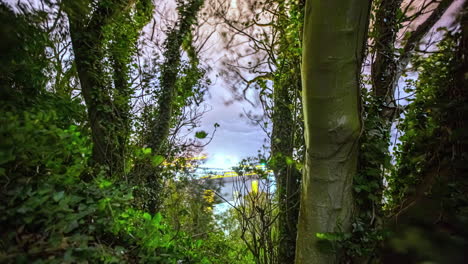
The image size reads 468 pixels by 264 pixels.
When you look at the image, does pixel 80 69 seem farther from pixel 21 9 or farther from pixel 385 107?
pixel 385 107

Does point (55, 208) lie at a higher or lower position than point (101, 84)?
lower

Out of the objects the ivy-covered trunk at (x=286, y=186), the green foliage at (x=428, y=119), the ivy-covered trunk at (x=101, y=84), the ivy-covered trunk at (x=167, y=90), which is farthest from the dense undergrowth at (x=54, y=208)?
the ivy-covered trunk at (x=167, y=90)

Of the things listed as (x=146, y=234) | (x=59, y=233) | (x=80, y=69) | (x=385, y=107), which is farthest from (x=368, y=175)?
(x=80, y=69)

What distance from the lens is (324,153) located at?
1485 millimetres

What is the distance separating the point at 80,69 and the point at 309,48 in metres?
2.86

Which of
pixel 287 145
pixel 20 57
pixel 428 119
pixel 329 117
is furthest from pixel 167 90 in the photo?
pixel 428 119

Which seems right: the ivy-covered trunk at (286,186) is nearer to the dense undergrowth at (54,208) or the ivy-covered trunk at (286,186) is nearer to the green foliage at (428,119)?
the green foliage at (428,119)

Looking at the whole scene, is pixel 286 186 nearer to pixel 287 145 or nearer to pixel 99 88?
pixel 287 145

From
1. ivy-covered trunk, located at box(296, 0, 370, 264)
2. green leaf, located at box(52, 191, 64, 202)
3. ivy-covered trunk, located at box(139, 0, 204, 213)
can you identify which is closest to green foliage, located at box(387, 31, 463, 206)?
ivy-covered trunk, located at box(296, 0, 370, 264)

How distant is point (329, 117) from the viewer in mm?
1408

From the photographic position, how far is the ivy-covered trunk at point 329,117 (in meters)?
1.27

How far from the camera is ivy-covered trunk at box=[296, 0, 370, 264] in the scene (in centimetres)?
127

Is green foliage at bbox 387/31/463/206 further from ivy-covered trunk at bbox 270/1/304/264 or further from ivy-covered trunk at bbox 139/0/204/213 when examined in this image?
ivy-covered trunk at bbox 139/0/204/213

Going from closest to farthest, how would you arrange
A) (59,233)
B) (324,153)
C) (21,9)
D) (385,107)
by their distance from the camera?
(59,233)
(21,9)
(324,153)
(385,107)
